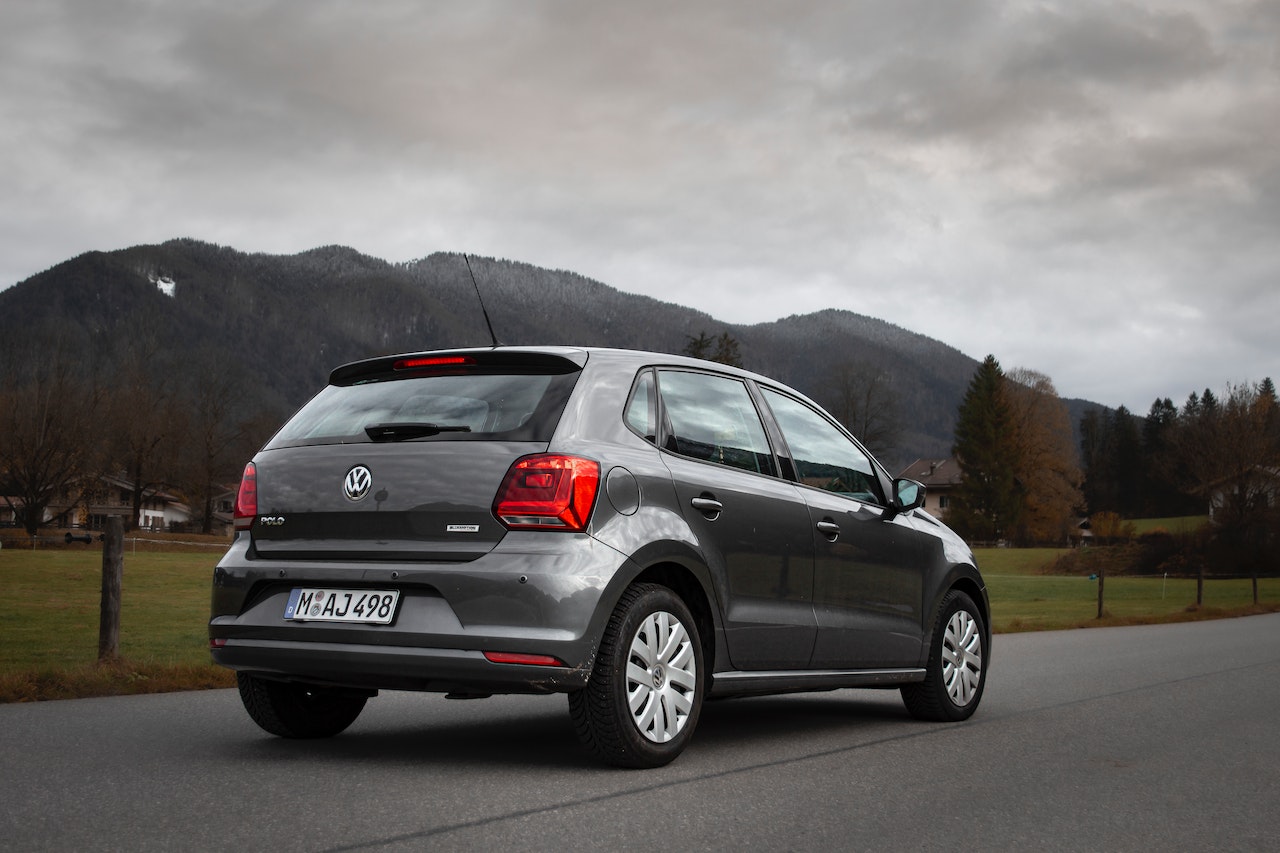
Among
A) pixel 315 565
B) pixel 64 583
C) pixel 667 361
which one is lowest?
pixel 64 583

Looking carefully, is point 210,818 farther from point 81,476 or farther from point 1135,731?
point 81,476

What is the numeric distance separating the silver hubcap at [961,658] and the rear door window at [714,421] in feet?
6.92

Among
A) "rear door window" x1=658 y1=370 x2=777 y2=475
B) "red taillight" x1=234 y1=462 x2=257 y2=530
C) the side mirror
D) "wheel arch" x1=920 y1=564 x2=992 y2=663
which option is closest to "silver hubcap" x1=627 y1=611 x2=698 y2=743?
"rear door window" x1=658 y1=370 x2=777 y2=475

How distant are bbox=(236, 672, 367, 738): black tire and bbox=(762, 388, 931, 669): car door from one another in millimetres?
2409

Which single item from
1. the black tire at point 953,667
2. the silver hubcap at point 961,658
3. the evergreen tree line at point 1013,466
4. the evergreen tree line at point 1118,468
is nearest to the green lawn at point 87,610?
the black tire at point 953,667

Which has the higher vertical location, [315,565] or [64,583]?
[315,565]

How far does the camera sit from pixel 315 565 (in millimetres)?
5562

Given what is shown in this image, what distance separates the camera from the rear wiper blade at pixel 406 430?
5.58 meters

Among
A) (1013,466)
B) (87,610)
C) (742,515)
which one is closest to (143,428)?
(87,610)

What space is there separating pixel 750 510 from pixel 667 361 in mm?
820

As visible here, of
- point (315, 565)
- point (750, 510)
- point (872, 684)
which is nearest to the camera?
point (315, 565)

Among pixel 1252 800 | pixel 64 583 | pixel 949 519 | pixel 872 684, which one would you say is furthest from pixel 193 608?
pixel 949 519

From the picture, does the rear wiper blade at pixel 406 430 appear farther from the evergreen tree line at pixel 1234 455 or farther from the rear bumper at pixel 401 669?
the evergreen tree line at pixel 1234 455

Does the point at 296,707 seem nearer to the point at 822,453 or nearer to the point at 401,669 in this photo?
the point at 401,669
